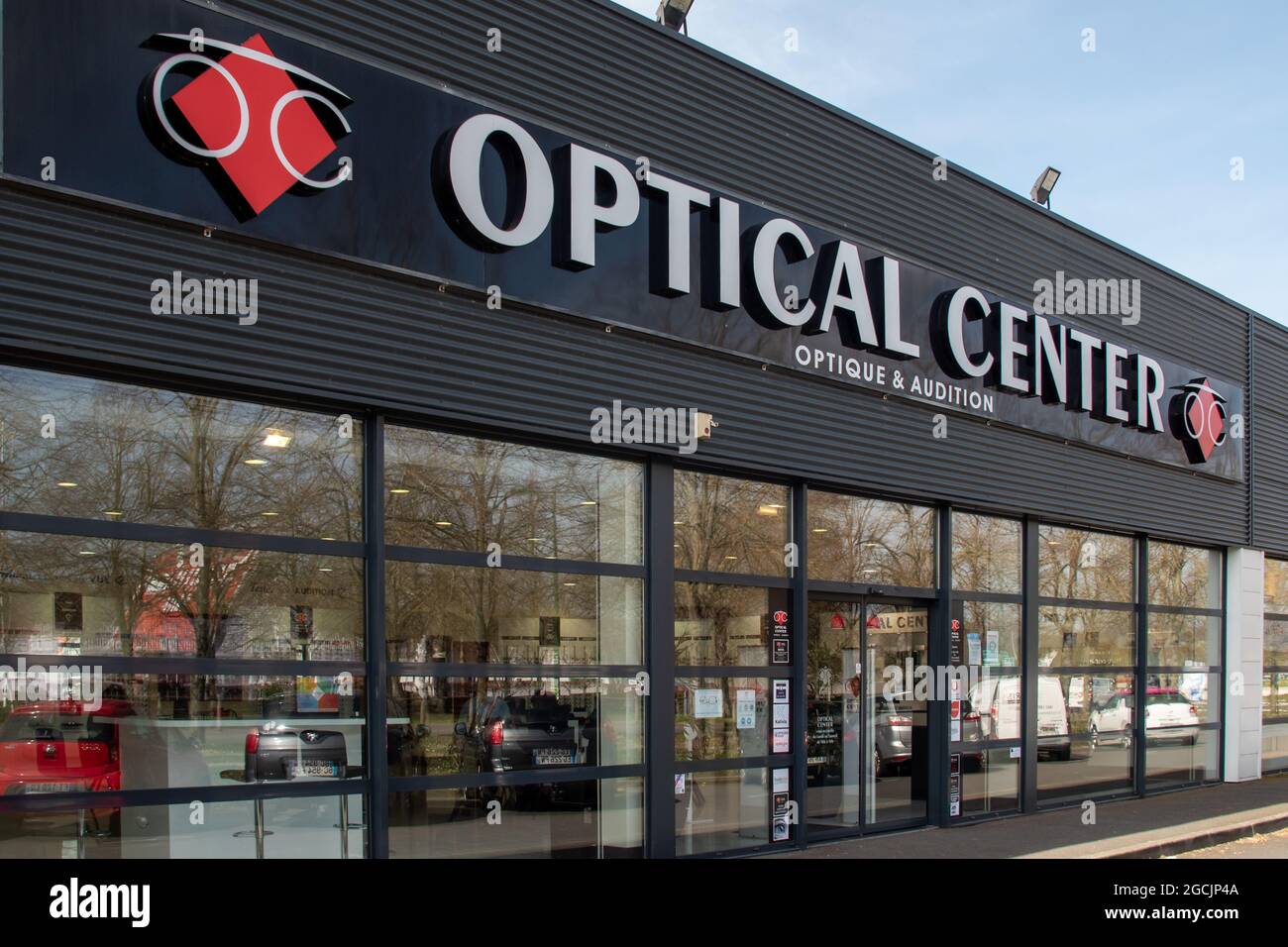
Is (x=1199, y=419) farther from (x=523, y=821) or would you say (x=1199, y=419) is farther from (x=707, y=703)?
(x=523, y=821)

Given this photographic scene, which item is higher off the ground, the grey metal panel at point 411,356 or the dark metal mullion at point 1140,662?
the grey metal panel at point 411,356

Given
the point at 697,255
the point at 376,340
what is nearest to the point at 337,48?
the point at 376,340

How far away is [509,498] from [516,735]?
1660mm

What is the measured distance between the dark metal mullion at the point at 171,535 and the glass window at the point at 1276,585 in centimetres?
1564

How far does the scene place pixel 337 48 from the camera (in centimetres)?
807

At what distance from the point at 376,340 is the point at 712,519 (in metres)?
3.58

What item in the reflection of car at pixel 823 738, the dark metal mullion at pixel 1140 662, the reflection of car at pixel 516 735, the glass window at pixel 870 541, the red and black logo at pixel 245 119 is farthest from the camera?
the dark metal mullion at pixel 1140 662

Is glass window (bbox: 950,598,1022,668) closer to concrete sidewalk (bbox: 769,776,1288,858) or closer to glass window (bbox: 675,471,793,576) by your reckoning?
concrete sidewalk (bbox: 769,776,1288,858)

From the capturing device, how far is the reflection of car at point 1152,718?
1553 cm

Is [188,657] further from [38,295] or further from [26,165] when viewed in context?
[26,165]

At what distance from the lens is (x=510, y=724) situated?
29.3 feet

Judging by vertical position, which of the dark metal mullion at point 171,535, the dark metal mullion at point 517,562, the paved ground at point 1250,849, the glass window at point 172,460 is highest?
the glass window at point 172,460

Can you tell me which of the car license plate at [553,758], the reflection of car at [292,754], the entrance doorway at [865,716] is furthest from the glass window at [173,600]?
the entrance doorway at [865,716]

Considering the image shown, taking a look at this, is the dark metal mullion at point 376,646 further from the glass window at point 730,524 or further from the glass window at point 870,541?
the glass window at point 870,541
